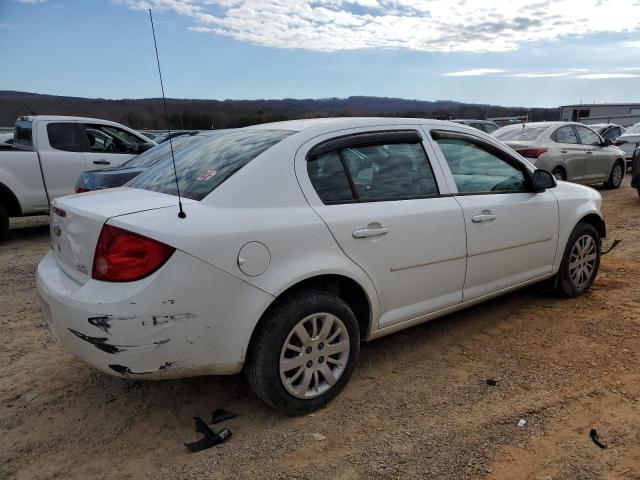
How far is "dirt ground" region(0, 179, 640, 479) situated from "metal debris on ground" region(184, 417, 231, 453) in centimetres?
4

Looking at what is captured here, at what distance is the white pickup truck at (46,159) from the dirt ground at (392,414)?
3.87 meters

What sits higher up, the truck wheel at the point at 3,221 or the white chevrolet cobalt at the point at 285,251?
the white chevrolet cobalt at the point at 285,251

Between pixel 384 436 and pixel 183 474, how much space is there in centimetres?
103

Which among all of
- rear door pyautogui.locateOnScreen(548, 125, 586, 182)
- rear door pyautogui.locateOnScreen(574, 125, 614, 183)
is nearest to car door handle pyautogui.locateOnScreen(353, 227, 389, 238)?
rear door pyautogui.locateOnScreen(548, 125, 586, 182)

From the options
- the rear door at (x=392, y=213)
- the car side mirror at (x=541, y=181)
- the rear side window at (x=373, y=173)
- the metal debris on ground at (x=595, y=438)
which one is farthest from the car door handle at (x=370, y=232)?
the car side mirror at (x=541, y=181)

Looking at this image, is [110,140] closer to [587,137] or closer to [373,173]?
[373,173]

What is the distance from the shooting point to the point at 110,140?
8258 millimetres

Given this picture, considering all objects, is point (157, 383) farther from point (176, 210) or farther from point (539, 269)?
point (539, 269)

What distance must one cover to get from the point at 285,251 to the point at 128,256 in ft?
2.48

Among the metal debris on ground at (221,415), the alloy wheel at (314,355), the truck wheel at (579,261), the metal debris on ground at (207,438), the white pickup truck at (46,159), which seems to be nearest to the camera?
the metal debris on ground at (207,438)

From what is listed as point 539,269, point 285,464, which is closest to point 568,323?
point 539,269

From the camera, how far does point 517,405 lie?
290cm

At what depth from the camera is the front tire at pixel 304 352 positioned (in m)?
2.61

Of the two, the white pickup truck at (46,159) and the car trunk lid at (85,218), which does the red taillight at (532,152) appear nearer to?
the white pickup truck at (46,159)
